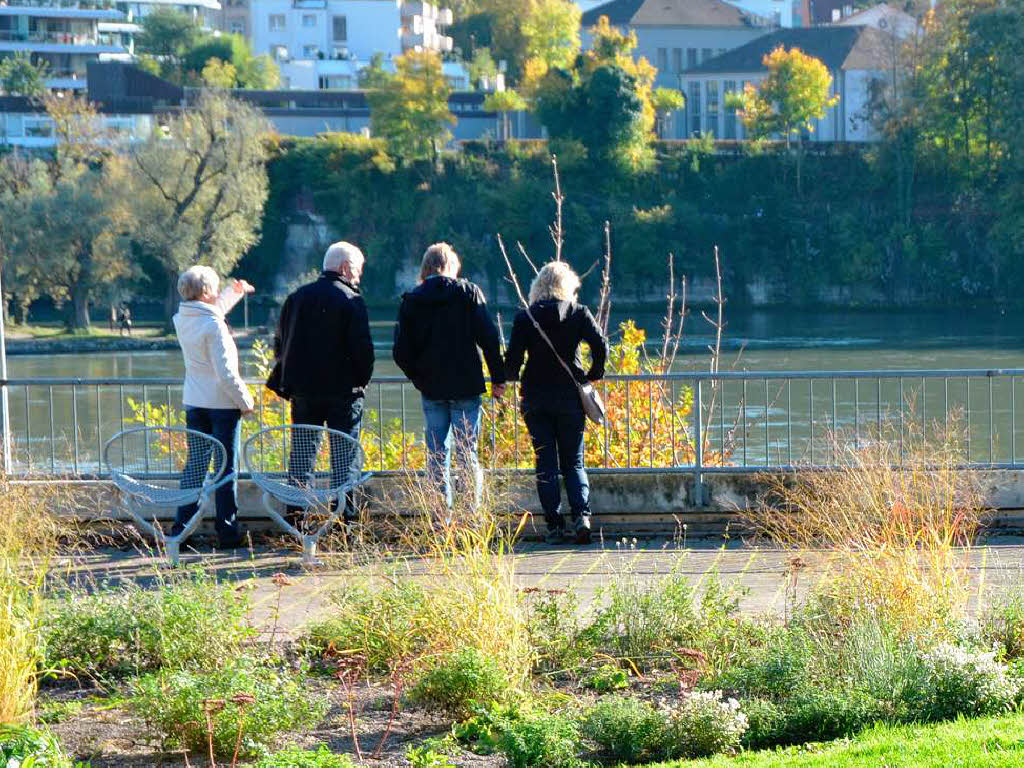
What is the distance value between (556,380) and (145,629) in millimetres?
3718

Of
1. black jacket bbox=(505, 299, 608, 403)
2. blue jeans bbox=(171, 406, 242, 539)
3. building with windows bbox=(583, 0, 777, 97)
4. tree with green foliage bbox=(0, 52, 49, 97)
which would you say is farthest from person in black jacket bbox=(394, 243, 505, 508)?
building with windows bbox=(583, 0, 777, 97)

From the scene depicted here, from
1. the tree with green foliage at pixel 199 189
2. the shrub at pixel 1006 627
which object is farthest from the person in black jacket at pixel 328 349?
the tree with green foliage at pixel 199 189

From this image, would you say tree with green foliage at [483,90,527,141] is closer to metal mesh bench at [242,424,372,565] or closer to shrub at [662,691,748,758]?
metal mesh bench at [242,424,372,565]

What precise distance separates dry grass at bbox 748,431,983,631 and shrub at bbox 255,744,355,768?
2253mm

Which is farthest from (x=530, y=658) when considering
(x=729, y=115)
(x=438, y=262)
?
(x=729, y=115)

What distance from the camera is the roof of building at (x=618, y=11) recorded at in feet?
396

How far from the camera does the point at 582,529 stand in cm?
965

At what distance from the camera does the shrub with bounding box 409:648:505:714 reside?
5.79 m

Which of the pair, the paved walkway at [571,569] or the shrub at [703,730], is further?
the paved walkway at [571,569]

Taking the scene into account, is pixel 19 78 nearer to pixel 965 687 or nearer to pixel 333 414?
pixel 333 414

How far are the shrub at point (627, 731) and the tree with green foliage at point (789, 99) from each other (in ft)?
265

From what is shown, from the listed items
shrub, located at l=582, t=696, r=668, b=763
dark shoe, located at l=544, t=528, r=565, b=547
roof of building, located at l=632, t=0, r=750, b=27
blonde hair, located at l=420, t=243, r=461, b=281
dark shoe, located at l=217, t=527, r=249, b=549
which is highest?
roof of building, located at l=632, t=0, r=750, b=27

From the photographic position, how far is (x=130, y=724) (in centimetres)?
582

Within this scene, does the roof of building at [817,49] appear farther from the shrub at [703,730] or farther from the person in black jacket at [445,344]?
the shrub at [703,730]
